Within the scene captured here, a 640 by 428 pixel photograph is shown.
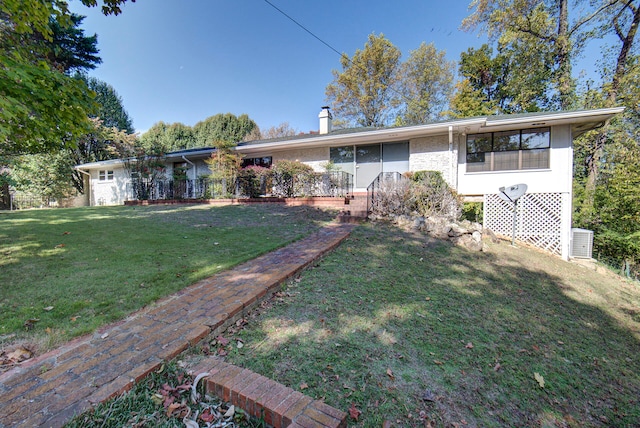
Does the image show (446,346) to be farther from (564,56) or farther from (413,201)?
(564,56)

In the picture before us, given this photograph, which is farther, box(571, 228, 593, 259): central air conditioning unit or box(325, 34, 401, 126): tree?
box(325, 34, 401, 126): tree

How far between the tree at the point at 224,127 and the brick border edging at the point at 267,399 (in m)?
24.6

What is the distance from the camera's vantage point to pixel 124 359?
206 cm

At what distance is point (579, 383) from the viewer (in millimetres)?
2480

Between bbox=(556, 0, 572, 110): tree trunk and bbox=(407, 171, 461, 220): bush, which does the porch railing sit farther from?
bbox=(556, 0, 572, 110): tree trunk

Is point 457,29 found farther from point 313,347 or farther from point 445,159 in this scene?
point 313,347

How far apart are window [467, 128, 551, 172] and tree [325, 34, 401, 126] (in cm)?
1411

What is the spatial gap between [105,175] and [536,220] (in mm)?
22433

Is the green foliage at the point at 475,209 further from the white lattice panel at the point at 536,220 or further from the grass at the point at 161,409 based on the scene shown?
the grass at the point at 161,409

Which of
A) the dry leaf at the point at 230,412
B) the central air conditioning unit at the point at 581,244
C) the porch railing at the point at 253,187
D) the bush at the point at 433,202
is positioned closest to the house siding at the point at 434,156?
the porch railing at the point at 253,187

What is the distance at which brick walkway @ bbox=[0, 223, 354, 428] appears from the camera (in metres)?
1.64

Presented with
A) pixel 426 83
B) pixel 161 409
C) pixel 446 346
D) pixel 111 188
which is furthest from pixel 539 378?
pixel 426 83

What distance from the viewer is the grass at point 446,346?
2.03m

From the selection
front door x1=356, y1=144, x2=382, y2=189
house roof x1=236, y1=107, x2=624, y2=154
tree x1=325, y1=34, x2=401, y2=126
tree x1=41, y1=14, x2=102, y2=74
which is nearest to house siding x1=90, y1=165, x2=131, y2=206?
tree x1=41, y1=14, x2=102, y2=74
